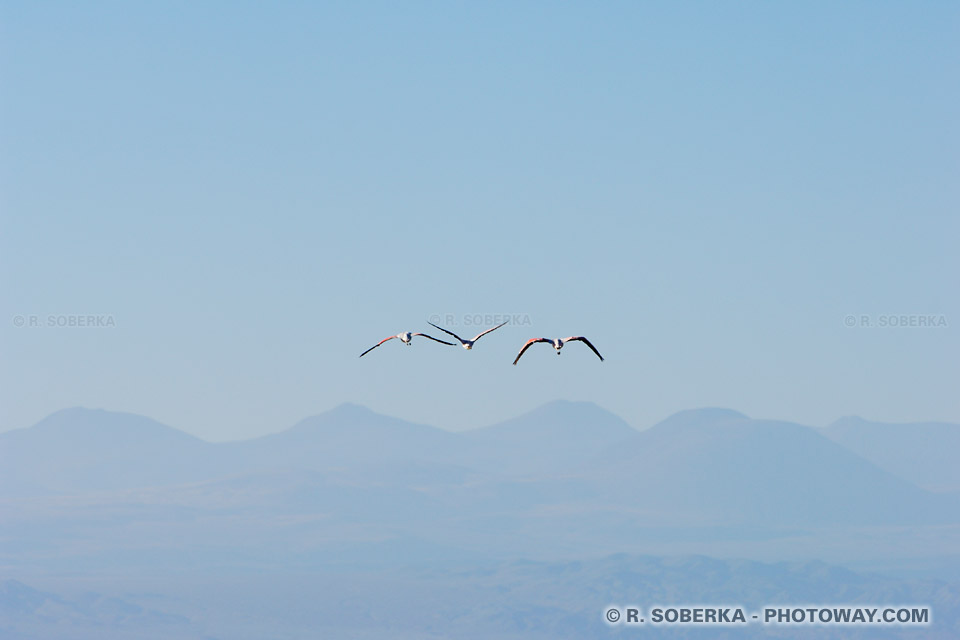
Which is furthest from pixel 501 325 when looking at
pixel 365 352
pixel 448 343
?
pixel 365 352

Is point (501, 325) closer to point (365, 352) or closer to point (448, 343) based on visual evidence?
point (448, 343)

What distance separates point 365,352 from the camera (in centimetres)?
13462

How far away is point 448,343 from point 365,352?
9120 mm

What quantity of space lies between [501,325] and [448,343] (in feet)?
16.5

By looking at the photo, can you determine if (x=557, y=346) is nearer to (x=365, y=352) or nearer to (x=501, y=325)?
(x=501, y=325)

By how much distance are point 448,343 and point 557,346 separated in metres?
9.76

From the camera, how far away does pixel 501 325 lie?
5123 inches

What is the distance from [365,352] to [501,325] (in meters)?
13.6

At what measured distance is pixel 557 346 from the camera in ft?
424

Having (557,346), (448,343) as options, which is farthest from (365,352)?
(557,346)

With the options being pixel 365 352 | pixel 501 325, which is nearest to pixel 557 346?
pixel 501 325

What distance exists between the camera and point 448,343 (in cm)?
13000

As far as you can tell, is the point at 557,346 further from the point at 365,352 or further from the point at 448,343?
the point at 365,352
